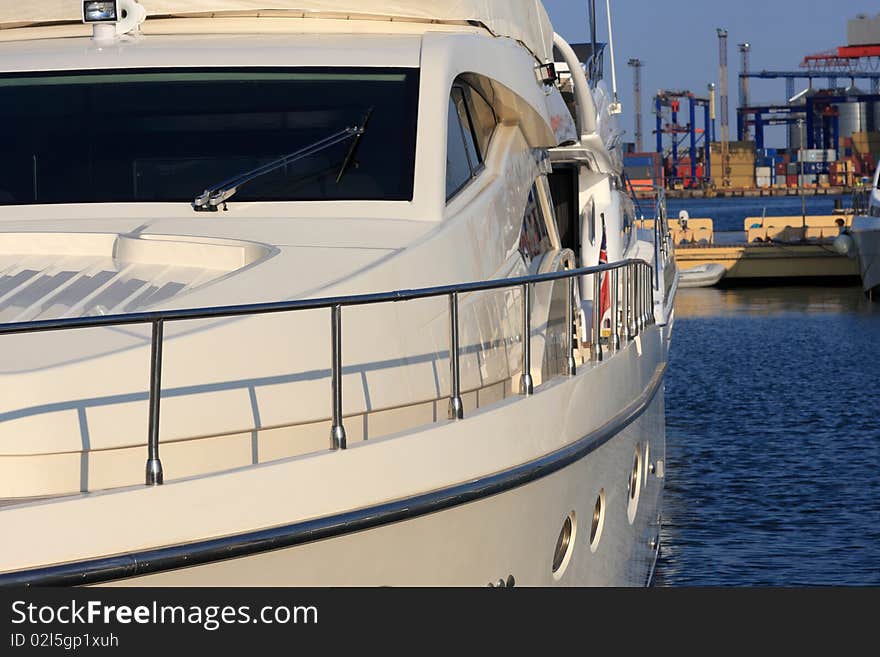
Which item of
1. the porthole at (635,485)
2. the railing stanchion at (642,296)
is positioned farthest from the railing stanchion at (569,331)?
the railing stanchion at (642,296)

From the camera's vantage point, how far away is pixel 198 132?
5.79 meters

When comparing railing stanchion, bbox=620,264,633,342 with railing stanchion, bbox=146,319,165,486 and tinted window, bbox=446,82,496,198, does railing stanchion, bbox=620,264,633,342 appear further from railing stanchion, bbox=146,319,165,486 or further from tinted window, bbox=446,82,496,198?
railing stanchion, bbox=146,319,165,486

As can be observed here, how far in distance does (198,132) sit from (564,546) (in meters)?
2.11

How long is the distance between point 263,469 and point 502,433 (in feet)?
3.14

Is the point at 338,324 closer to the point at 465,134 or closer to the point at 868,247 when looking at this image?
the point at 465,134

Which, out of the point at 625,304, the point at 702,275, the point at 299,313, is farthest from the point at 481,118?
the point at 702,275

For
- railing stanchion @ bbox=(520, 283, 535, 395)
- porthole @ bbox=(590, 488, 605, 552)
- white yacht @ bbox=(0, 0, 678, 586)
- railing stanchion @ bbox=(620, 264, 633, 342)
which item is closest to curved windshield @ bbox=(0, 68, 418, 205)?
white yacht @ bbox=(0, 0, 678, 586)

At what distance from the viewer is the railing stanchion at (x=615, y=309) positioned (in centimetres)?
641

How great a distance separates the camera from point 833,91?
520 ft

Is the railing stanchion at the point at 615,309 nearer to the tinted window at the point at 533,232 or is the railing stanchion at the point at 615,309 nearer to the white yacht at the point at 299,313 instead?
the white yacht at the point at 299,313

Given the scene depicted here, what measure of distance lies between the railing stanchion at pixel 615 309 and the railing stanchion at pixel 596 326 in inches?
4.8

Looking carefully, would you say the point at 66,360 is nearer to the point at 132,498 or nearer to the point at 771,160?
the point at 132,498

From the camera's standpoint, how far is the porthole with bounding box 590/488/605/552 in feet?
19.1

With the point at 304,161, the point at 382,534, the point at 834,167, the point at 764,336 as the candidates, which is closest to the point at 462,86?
the point at 304,161
